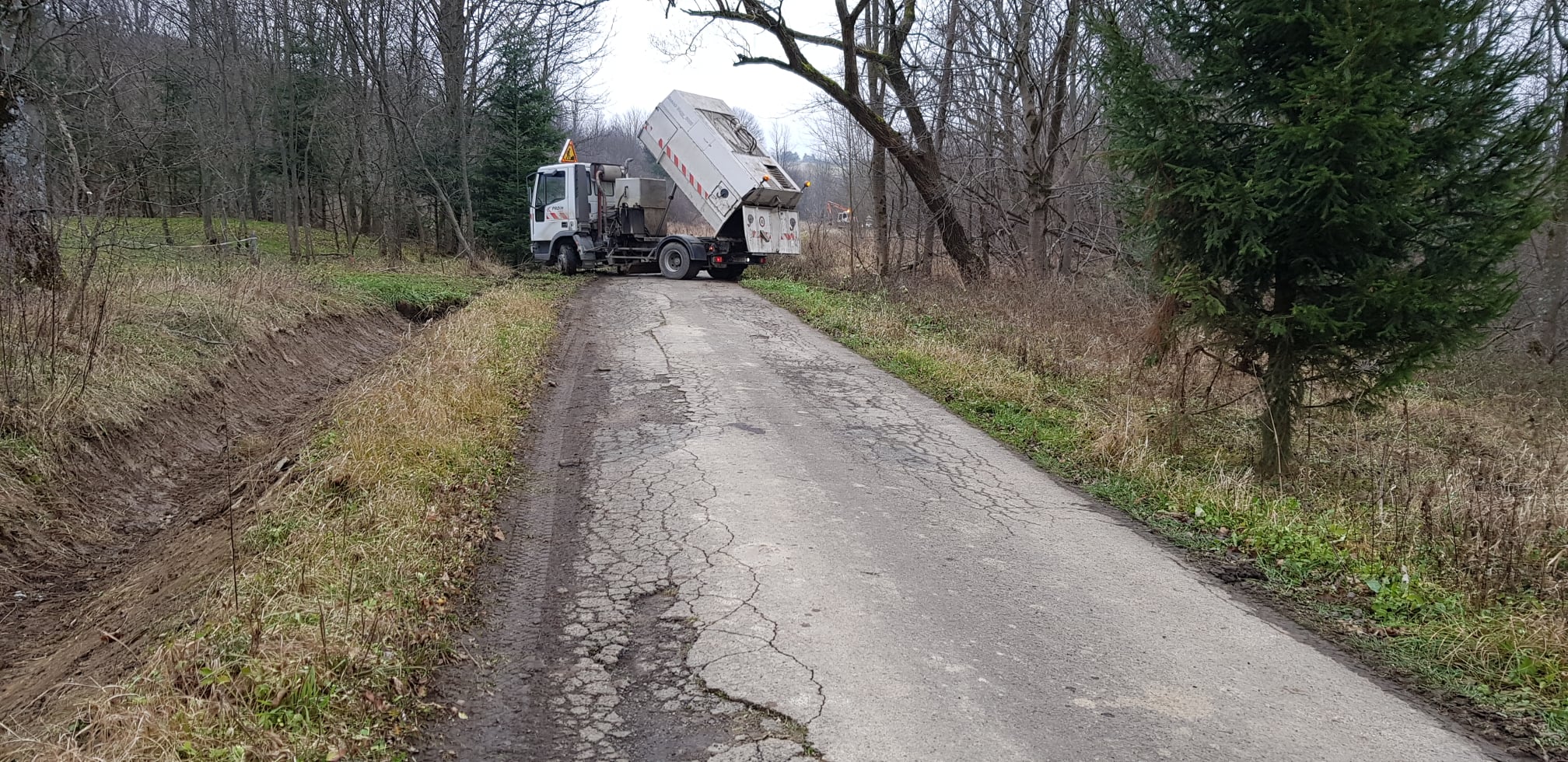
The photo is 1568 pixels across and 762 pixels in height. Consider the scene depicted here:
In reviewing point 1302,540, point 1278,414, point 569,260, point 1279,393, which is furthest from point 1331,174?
point 569,260

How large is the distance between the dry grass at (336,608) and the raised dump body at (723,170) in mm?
13045

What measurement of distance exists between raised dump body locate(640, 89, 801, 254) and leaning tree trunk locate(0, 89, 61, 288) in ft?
39.7

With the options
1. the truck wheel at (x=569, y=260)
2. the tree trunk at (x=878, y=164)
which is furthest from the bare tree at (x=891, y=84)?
the truck wheel at (x=569, y=260)

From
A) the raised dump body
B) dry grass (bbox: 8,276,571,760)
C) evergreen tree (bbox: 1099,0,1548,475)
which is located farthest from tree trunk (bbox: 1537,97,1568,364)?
dry grass (bbox: 8,276,571,760)

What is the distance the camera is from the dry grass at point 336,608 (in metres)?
3.09

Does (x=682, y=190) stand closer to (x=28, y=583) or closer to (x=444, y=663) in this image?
(x=28, y=583)

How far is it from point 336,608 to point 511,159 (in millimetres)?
23269

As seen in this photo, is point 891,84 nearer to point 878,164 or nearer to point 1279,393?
point 878,164

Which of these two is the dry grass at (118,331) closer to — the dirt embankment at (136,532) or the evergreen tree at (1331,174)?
the dirt embankment at (136,532)

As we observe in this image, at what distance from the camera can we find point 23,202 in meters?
8.75

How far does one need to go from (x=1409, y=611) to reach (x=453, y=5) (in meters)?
22.6

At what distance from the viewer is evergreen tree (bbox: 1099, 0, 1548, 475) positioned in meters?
5.71

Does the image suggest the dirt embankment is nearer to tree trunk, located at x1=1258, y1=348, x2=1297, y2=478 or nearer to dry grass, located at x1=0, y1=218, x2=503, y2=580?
dry grass, located at x1=0, y1=218, x2=503, y2=580

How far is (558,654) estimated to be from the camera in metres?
3.94
